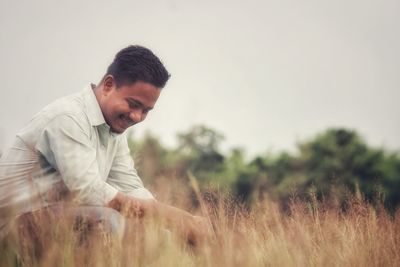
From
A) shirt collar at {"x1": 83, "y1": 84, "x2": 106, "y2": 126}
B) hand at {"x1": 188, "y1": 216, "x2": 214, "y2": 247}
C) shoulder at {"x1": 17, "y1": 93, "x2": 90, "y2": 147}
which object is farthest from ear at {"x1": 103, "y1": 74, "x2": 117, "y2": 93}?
hand at {"x1": 188, "y1": 216, "x2": 214, "y2": 247}

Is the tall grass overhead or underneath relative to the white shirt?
underneath

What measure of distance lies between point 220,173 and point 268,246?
95.4ft

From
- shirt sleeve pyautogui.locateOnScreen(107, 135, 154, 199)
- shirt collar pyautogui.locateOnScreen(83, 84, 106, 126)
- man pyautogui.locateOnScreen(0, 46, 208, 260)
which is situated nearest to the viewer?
man pyautogui.locateOnScreen(0, 46, 208, 260)

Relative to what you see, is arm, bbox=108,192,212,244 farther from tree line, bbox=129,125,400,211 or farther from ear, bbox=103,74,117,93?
tree line, bbox=129,125,400,211

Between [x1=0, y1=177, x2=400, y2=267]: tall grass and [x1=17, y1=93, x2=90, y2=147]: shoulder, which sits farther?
[x1=17, y1=93, x2=90, y2=147]: shoulder

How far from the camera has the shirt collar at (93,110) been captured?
3125mm

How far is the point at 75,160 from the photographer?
2.81 m

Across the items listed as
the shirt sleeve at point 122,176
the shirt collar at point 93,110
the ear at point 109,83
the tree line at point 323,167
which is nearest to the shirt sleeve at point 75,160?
the shirt collar at point 93,110

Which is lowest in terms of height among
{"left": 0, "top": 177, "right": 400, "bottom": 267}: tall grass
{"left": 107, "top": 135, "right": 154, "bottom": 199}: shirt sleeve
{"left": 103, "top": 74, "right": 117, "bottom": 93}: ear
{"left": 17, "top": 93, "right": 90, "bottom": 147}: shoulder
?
{"left": 0, "top": 177, "right": 400, "bottom": 267}: tall grass

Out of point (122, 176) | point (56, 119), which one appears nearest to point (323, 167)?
point (122, 176)

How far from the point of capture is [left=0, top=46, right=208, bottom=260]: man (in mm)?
2777

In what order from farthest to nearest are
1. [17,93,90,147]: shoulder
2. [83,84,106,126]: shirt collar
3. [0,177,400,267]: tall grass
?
[83,84,106,126]: shirt collar → [17,93,90,147]: shoulder → [0,177,400,267]: tall grass

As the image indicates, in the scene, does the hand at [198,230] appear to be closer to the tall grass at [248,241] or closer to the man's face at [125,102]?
the tall grass at [248,241]

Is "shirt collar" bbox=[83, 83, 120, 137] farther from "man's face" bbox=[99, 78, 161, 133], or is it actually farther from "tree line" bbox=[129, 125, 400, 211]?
"tree line" bbox=[129, 125, 400, 211]
